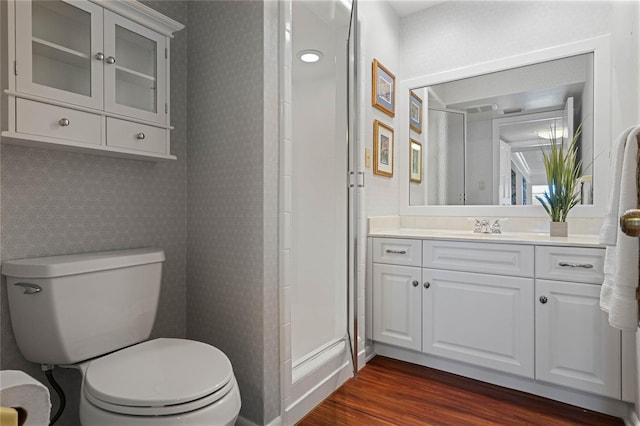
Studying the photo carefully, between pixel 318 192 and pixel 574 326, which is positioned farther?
pixel 318 192

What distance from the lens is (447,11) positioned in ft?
8.34

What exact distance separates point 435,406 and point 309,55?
215cm

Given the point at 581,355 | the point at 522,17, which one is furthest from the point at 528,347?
the point at 522,17

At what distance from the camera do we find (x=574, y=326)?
1.67 metres

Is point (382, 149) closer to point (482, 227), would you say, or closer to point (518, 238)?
point (482, 227)

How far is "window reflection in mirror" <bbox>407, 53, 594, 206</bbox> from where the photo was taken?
212 centimetres

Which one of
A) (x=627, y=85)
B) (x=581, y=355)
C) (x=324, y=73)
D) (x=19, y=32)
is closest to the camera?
(x=19, y=32)

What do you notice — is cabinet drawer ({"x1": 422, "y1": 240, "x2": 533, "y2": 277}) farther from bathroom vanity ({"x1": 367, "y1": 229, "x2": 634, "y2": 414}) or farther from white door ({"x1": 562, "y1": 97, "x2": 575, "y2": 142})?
white door ({"x1": 562, "y1": 97, "x2": 575, "y2": 142})

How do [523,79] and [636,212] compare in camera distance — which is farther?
[523,79]

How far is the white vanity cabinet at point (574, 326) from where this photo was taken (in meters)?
1.61

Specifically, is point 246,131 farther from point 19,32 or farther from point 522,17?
point 522,17

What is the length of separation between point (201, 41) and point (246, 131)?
1.81 feet

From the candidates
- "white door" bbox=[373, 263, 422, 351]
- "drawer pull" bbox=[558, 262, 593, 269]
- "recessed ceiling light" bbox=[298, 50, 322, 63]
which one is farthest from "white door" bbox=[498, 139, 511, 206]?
"recessed ceiling light" bbox=[298, 50, 322, 63]

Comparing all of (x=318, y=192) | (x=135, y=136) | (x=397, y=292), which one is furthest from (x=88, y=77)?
(x=397, y=292)
